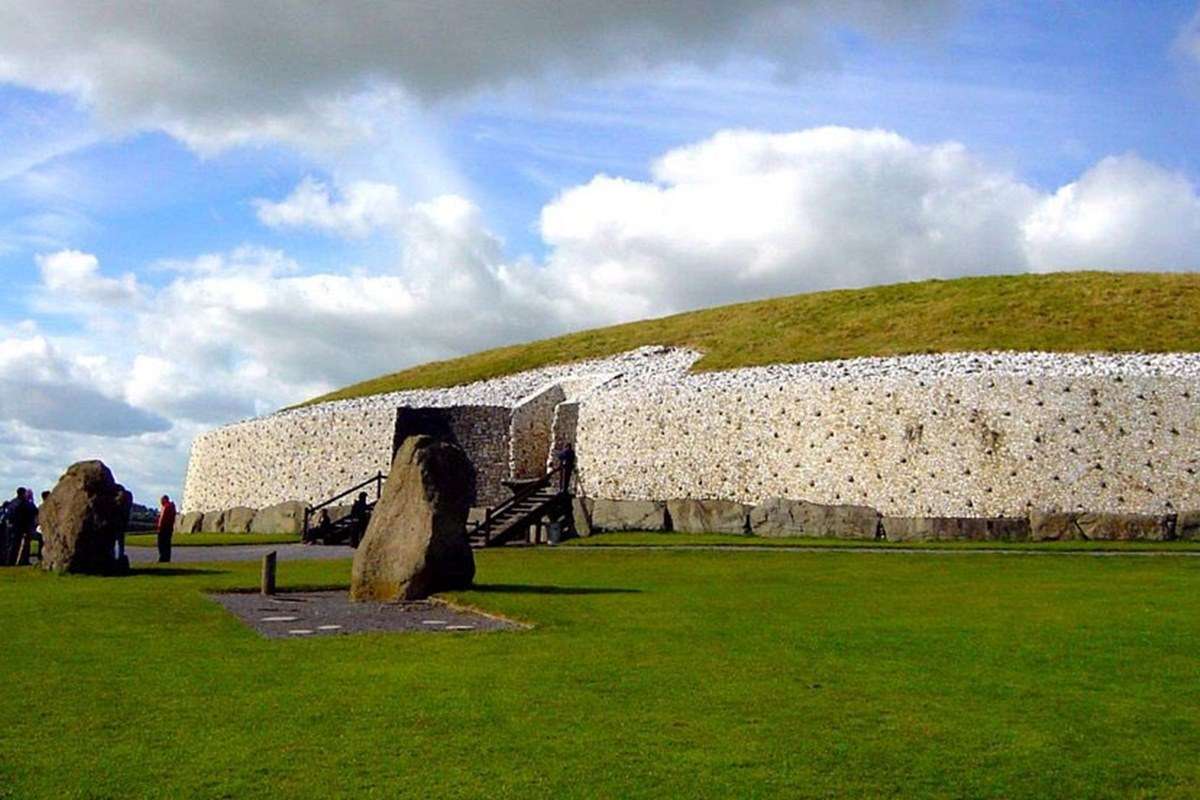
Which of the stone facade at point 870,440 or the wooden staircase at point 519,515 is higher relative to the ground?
the stone facade at point 870,440

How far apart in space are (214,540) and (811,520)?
1632 cm

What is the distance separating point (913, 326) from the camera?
39.8 metres

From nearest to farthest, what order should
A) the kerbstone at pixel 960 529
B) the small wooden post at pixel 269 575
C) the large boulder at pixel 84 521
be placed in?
the small wooden post at pixel 269 575 < the large boulder at pixel 84 521 < the kerbstone at pixel 960 529

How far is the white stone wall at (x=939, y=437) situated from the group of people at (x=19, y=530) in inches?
691

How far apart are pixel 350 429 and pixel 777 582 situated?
24.9m

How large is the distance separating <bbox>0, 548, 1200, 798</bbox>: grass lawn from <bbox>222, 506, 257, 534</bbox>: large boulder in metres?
24.8

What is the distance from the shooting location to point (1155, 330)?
118 feet

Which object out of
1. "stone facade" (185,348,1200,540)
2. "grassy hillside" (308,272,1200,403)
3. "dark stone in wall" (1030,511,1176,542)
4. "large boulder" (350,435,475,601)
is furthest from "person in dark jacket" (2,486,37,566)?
"grassy hillside" (308,272,1200,403)

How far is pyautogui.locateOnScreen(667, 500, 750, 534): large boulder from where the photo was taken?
31562 mm

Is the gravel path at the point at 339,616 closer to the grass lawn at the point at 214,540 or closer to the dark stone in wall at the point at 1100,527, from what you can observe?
the grass lawn at the point at 214,540

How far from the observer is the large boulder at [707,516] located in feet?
104

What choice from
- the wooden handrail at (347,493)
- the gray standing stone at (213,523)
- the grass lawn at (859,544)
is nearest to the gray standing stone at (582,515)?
the grass lawn at (859,544)

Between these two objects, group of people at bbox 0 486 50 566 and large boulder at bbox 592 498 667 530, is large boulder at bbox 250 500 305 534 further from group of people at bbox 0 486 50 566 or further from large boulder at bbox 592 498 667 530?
group of people at bbox 0 486 50 566

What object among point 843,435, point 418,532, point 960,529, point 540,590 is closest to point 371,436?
point 843,435
